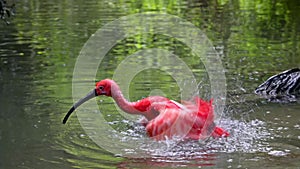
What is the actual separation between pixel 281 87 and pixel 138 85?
1.90 meters

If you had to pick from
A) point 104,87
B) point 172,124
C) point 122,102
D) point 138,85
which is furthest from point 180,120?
point 138,85

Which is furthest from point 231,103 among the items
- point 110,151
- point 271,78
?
point 110,151

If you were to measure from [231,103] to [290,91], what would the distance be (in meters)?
1.02

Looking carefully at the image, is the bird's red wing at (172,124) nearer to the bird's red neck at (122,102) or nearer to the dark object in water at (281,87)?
the bird's red neck at (122,102)

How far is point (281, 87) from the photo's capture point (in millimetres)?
8883

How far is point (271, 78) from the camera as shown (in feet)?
29.5

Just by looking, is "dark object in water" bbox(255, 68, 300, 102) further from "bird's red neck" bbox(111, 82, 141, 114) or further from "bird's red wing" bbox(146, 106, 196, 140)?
"bird's red neck" bbox(111, 82, 141, 114)

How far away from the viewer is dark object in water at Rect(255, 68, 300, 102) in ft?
28.6

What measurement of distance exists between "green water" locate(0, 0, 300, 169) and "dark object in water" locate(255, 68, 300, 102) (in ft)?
0.67

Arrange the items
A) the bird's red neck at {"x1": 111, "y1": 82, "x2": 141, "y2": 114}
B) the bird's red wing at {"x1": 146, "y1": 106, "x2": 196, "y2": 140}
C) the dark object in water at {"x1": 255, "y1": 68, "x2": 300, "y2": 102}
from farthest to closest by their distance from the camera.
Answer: the dark object in water at {"x1": 255, "y1": 68, "x2": 300, "y2": 102} < the bird's red neck at {"x1": 111, "y1": 82, "x2": 141, "y2": 114} < the bird's red wing at {"x1": 146, "y1": 106, "x2": 196, "y2": 140}

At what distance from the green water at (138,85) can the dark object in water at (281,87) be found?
0.20m

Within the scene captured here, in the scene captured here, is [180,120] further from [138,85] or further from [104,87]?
[138,85]

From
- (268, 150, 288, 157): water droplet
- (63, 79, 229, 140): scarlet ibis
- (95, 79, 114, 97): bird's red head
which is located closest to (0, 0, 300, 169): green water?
(268, 150, 288, 157): water droplet

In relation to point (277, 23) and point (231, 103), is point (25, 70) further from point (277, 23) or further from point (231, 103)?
point (277, 23)
